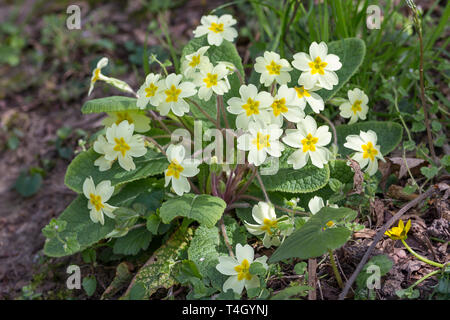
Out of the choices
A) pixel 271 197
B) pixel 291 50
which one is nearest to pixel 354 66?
pixel 291 50

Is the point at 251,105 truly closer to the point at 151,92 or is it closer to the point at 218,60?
the point at 151,92

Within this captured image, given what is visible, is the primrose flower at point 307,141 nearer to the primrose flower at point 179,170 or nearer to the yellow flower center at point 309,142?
the yellow flower center at point 309,142

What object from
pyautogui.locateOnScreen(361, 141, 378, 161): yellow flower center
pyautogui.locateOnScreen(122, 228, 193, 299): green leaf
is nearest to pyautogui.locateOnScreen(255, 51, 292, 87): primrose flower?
pyautogui.locateOnScreen(361, 141, 378, 161): yellow flower center

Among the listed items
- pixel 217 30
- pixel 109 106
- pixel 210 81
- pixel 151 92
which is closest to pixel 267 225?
pixel 210 81

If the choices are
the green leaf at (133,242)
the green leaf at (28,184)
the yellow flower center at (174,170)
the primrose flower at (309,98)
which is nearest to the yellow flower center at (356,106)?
the primrose flower at (309,98)

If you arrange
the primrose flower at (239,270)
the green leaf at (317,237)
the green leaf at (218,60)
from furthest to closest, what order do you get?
the green leaf at (218,60) → the primrose flower at (239,270) → the green leaf at (317,237)
